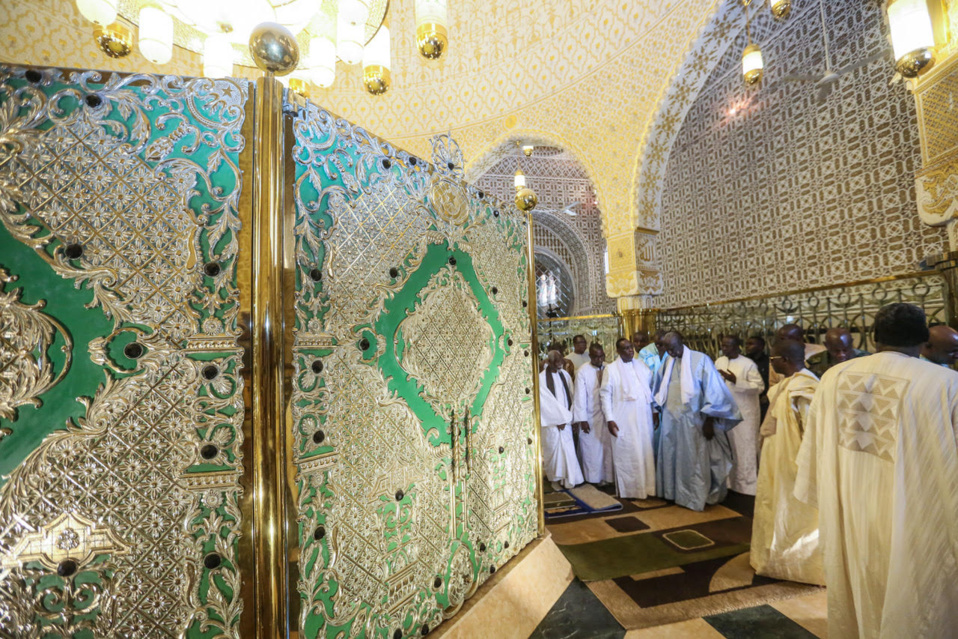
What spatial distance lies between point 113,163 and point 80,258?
0.29m

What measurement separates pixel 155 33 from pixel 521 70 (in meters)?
4.89

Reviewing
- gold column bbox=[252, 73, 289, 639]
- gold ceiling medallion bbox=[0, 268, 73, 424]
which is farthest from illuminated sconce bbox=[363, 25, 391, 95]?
gold ceiling medallion bbox=[0, 268, 73, 424]

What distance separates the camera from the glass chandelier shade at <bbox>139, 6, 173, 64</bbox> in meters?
2.88

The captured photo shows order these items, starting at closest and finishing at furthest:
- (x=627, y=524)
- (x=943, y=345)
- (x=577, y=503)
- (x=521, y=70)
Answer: (x=943, y=345) → (x=627, y=524) → (x=577, y=503) → (x=521, y=70)

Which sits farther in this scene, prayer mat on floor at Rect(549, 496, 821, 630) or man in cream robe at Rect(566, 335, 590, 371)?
man in cream robe at Rect(566, 335, 590, 371)

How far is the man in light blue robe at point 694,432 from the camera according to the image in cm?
388

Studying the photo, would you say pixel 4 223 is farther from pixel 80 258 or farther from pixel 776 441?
pixel 776 441

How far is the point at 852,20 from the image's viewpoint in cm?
557

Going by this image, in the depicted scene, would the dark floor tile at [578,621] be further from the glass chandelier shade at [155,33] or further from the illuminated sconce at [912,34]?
the glass chandelier shade at [155,33]

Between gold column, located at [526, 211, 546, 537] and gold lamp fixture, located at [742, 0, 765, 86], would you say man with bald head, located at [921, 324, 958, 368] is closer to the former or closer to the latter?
gold column, located at [526, 211, 546, 537]

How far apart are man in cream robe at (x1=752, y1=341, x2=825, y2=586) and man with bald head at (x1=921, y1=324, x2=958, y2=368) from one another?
70 centimetres

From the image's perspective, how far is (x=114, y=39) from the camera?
263 centimetres

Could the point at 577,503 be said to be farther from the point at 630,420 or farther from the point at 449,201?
the point at 449,201

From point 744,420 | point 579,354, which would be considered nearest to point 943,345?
point 744,420
